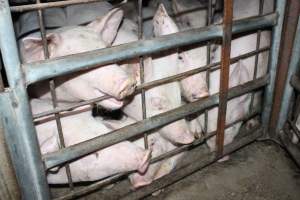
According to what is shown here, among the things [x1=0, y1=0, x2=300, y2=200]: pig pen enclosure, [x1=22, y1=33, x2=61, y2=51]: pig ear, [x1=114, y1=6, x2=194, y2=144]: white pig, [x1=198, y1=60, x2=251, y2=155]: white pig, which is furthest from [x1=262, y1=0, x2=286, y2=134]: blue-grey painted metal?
[x1=22, y1=33, x2=61, y2=51]: pig ear

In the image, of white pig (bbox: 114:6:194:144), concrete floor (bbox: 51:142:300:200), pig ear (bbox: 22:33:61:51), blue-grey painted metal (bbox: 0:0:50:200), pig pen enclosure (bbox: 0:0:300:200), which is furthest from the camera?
concrete floor (bbox: 51:142:300:200)

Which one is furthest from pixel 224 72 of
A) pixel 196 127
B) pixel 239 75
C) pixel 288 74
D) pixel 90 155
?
pixel 90 155

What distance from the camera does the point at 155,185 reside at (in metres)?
1.50

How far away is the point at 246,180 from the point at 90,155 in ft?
2.58

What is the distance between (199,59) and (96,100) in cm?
56

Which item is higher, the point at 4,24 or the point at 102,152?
the point at 4,24

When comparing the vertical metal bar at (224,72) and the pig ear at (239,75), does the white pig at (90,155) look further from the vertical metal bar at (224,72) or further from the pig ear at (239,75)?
the pig ear at (239,75)

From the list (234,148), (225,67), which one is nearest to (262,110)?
(234,148)

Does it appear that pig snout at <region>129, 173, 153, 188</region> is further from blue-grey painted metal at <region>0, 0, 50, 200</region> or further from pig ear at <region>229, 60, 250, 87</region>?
pig ear at <region>229, 60, 250, 87</region>

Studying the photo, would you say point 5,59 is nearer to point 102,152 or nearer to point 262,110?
point 102,152

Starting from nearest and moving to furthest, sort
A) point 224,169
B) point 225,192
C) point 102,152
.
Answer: point 102,152 < point 225,192 < point 224,169

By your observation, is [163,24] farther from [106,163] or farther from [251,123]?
[251,123]

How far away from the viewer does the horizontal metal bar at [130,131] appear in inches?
45.4

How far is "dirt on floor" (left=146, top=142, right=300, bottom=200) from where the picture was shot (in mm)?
1556
